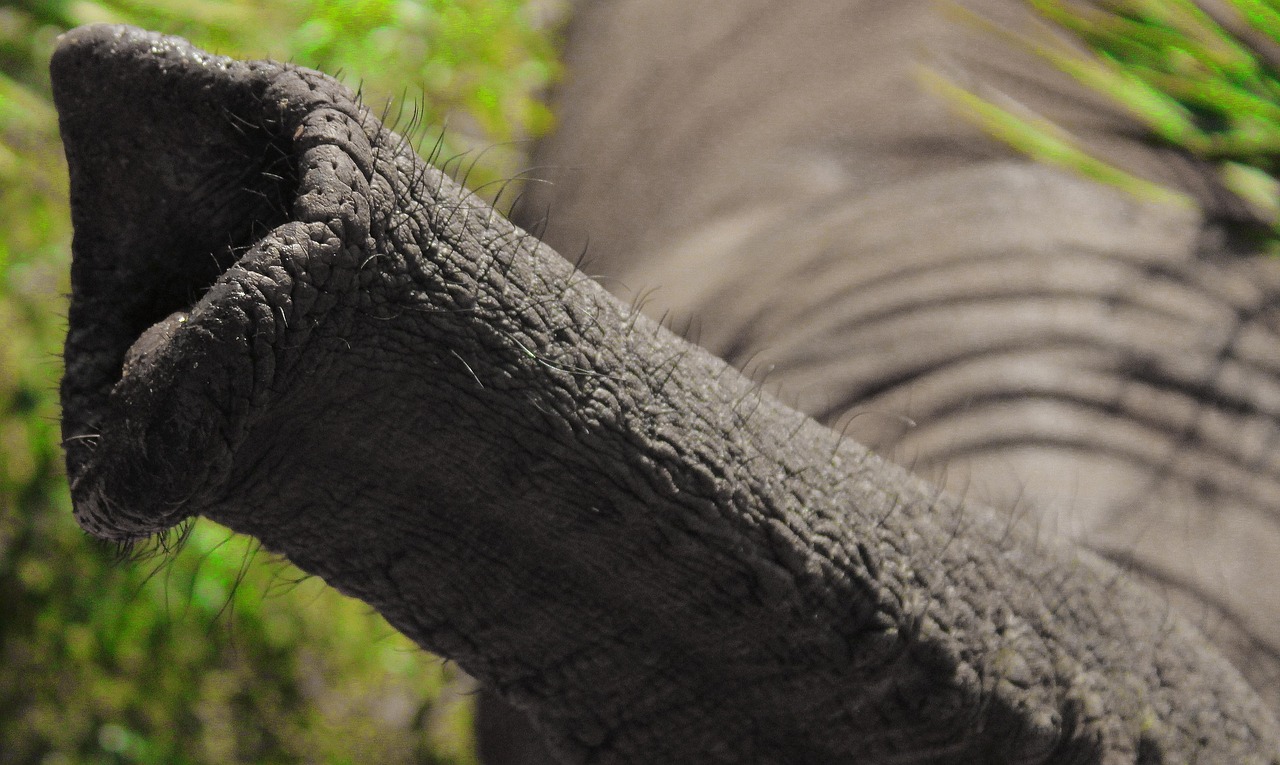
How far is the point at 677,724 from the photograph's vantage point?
1.12m

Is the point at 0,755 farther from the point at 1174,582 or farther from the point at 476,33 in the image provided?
the point at 1174,582

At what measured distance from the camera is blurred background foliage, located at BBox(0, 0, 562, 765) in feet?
8.61

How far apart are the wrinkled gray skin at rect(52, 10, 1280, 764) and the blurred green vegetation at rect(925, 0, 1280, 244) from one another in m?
0.70

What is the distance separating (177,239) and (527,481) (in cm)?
33

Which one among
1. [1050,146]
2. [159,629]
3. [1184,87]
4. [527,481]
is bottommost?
[159,629]

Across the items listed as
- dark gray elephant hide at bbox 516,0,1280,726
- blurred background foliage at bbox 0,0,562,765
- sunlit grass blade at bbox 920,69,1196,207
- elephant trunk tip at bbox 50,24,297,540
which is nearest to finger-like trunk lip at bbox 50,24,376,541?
elephant trunk tip at bbox 50,24,297,540

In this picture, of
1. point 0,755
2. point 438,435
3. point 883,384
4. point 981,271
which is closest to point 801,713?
point 438,435

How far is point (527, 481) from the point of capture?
0.94 meters

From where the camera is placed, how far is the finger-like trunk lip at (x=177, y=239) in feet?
2.47

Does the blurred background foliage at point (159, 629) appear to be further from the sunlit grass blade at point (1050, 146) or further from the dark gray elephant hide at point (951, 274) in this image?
the sunlit grass blade at point (1050, 146)

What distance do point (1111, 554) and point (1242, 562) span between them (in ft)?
0.65

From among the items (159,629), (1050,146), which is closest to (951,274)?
(1050,146)

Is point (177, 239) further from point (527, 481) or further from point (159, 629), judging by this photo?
point (159, 629)

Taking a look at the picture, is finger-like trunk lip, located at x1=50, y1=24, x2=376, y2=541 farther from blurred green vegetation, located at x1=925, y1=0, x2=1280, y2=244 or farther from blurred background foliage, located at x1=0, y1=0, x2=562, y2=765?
blurred background foliage, located at x1=0, y1=0, x2=562, y2=765
